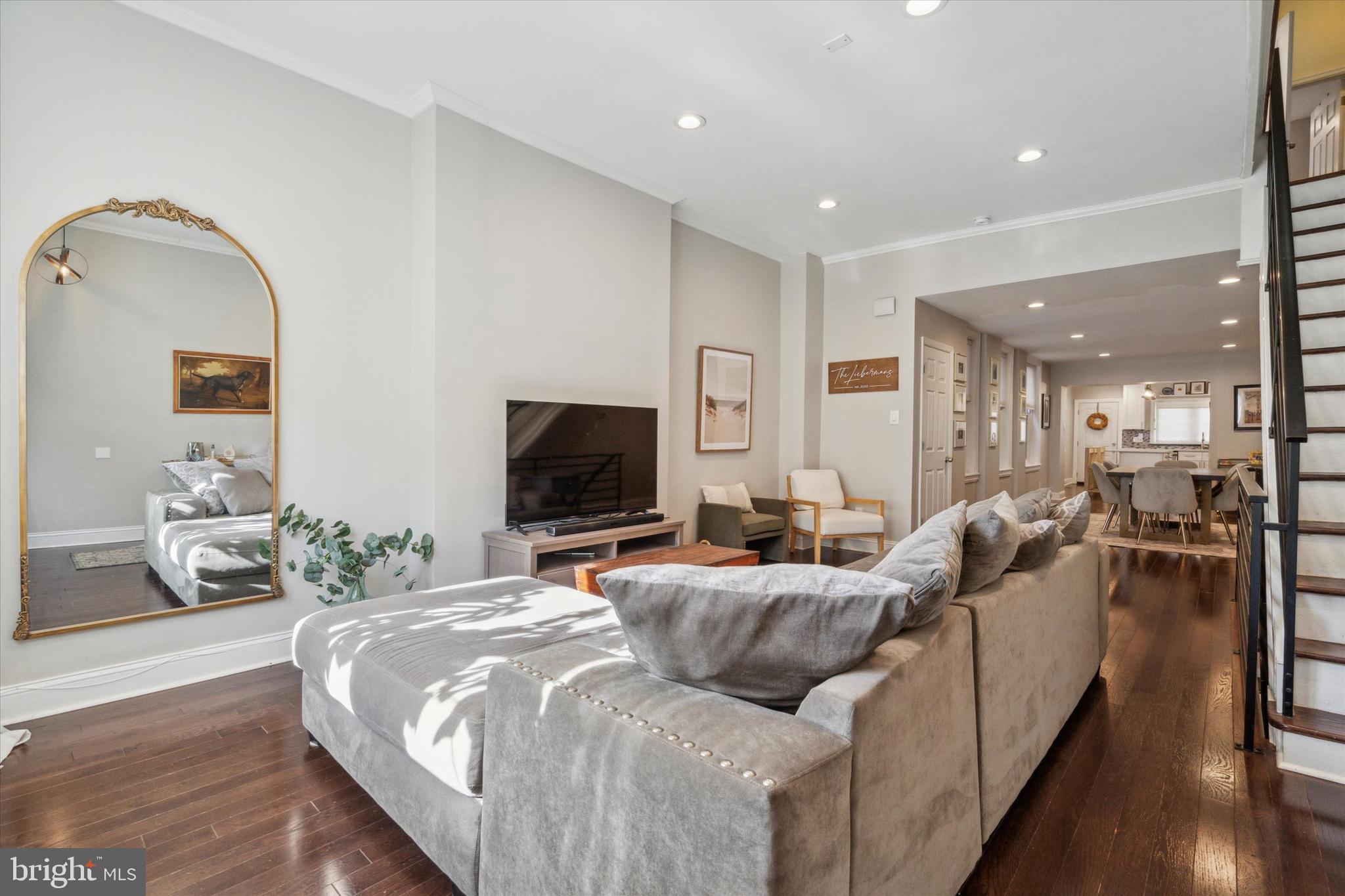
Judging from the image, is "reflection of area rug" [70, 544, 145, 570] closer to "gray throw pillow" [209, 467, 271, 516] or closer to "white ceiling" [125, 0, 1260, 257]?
"gray throw pillow" [209, 467, 271, 516]

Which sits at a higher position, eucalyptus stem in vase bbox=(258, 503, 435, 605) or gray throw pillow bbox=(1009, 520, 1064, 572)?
gray throw pillow bbox=(1009, 520, 1064, 572)

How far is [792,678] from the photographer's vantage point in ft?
3.86

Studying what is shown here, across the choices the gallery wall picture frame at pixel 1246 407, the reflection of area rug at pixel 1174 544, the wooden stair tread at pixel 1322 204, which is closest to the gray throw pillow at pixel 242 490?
the wooden stair tread at pixel 1322 204

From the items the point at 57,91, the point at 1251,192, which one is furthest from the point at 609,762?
the point at 1251,192

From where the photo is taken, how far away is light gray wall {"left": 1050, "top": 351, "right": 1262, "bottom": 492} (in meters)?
9.37

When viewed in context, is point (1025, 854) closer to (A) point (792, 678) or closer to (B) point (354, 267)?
(A) point (792, 678)

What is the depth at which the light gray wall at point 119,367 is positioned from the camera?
8.07ft

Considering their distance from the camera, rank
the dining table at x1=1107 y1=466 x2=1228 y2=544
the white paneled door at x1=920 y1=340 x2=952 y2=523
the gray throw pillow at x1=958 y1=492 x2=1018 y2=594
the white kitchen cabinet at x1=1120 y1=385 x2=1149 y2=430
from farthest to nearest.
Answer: the white kitchen cabinet at x1=1120 y1=385 x2=1149 y2=430, the dining table at x1=1107 y1=466 x2=1228 y2=544, the white paneled door at x1=920 y1=340 x2=952 y2=523, the gray throw pillow at x1=958 y1=492 x2=1018 y2=594

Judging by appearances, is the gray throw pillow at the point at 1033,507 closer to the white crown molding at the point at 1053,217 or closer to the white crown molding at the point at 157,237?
the white crown molding at the point at 1053,217

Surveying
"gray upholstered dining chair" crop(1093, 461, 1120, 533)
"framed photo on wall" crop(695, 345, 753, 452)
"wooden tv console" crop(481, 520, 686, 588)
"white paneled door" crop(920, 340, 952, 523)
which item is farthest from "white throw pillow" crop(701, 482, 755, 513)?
"gray upholstered dining chair" crop(1093, 461, 1120, 533)

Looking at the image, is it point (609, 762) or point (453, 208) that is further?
point (453, 208)

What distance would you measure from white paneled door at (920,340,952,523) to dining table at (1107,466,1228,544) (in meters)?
1.89

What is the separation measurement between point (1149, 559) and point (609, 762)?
6491 mm

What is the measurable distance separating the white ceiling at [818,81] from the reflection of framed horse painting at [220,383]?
145 centimetres
